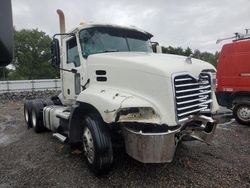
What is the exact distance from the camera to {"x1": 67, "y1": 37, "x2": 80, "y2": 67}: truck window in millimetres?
5355

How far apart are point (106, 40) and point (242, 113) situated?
5.08m

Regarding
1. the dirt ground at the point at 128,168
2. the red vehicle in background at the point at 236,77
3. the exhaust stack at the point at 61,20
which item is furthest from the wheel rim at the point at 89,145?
the red vehicle in background at the point at 236,77

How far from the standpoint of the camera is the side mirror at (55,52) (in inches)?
208

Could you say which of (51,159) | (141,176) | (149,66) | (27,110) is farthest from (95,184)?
(27,110)

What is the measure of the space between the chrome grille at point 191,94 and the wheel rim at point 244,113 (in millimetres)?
4031

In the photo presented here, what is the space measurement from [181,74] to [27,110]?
226 inches

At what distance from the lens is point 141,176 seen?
4.20 meters

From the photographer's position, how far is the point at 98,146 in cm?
394

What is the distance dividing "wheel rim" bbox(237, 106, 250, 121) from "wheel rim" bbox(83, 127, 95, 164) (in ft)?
17.9

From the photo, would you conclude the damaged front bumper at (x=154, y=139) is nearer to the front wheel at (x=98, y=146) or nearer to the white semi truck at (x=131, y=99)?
the white semi truck at (x=131, y=99)

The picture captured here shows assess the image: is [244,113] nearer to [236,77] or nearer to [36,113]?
[236,77]

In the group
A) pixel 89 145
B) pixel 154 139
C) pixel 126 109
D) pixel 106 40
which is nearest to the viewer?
pixel 154 139

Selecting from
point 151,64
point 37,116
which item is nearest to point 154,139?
point 151,64

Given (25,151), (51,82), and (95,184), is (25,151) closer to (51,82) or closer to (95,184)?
(95,184)
